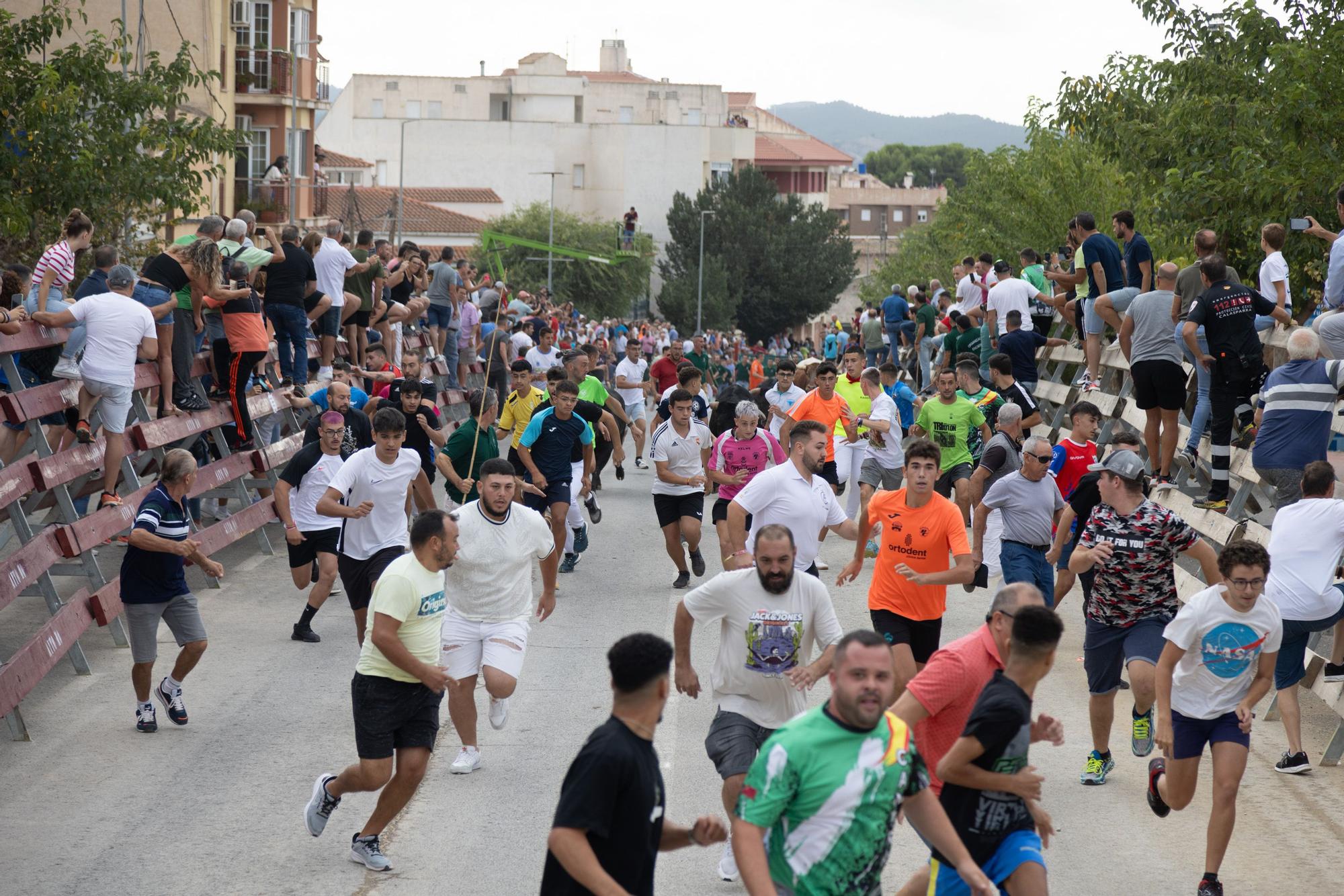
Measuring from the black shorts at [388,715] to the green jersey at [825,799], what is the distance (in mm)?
3044

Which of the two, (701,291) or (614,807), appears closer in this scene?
(614,807)

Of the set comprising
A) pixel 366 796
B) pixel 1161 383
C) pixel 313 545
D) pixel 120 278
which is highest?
pixel 120 278

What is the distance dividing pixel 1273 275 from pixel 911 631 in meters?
6.46

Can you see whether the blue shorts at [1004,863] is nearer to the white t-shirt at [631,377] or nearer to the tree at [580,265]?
the white t-shirt at [631,377]

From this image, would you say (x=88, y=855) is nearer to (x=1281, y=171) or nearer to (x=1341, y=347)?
(x=1341, y=347)

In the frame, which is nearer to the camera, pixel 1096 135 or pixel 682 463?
pixel 682 463

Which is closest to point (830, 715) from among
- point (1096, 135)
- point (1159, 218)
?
point (1159, 218)

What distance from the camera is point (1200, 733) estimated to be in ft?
23.3

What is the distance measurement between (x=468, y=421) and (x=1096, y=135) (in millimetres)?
11399

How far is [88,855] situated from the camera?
7590mm

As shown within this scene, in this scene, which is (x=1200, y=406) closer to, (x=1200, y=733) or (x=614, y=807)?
(x=1200, y=733)

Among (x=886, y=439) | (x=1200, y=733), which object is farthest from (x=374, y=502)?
(x=886, y=439)

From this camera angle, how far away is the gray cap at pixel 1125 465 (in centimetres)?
808

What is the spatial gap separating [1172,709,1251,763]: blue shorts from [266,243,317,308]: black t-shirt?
37.5 feet
